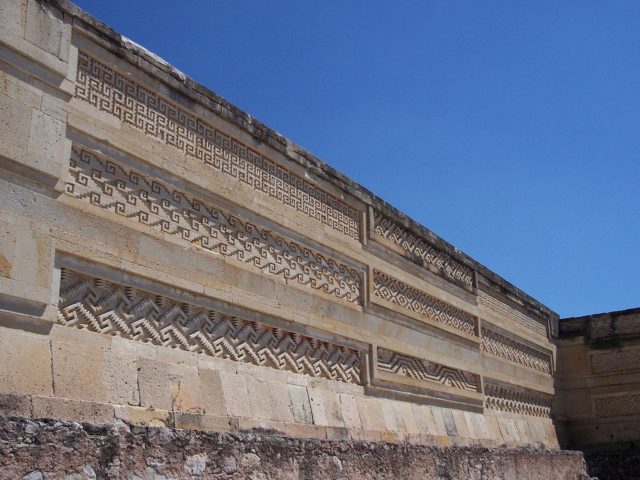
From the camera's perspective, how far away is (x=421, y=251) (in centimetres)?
781

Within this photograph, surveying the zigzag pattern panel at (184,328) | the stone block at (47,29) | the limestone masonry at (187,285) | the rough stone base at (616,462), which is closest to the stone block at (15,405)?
the limestone masonry at (187,285)

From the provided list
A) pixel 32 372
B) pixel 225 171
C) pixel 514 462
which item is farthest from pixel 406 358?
pixel 32 372

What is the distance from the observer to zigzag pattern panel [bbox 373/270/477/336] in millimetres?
6906

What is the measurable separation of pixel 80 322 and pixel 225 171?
165cm

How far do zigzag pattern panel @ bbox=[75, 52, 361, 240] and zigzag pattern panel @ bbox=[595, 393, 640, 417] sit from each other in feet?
19.9

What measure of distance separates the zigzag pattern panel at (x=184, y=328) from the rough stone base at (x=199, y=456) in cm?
65

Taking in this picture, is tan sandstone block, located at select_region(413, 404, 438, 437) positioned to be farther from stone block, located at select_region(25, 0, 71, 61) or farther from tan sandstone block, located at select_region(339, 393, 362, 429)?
stone block, located at select_region(25, 0, 71, 61)

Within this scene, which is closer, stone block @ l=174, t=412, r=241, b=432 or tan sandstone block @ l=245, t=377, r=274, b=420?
stone block @ l=174, t=412, r=241, b=432

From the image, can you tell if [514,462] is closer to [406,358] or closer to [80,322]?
[406,358]

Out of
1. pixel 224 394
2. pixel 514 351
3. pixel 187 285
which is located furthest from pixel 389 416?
pixel 514 351

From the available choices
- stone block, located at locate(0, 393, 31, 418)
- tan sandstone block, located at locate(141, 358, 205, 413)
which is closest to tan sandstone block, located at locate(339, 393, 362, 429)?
tan sandstone block, located at locate(141, 358, 205, 413)

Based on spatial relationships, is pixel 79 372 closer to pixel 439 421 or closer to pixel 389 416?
pixel 389 416

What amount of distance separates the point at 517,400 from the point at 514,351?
2.05 ft

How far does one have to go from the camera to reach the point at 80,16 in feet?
14.0
